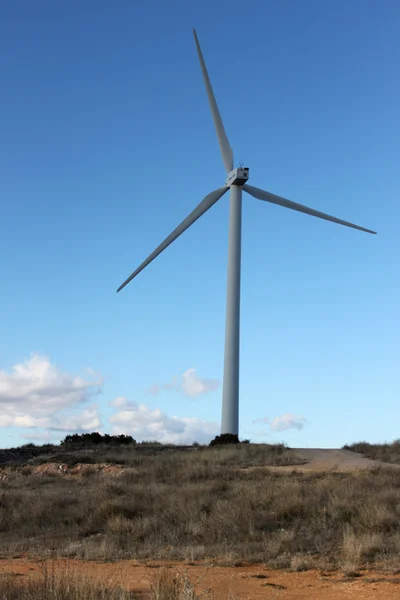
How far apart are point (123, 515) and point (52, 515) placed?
3.54 metres

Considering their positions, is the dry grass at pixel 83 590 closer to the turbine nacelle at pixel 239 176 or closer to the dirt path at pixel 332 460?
the dirt path at pixel 332 460

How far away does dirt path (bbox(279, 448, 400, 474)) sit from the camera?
35562 mm

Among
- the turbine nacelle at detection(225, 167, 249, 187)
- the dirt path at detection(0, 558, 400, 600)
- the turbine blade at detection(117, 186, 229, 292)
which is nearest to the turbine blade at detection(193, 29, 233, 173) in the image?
the turbine nacelle at detection(225, 167, 249, 187)

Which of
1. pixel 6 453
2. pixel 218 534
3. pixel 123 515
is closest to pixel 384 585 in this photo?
pixel 218 534

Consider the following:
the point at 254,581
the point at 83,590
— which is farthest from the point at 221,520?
the point at 83,590

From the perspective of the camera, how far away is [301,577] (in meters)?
14.3

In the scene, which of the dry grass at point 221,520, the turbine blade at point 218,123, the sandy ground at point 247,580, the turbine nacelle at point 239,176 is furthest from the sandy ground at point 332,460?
the turbine blade at point 218,123

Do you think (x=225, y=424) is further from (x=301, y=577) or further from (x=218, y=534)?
(x=301, y=577)

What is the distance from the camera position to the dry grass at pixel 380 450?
137 feet

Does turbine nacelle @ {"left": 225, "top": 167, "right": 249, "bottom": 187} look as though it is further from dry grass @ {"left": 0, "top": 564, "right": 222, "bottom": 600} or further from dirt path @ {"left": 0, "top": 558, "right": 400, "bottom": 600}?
dry grass @ {"left": 0, "top": 564, "right": 222, "bottom": 600}

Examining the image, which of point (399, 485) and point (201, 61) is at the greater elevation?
point (201, 61)

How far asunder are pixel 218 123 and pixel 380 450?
3126cm

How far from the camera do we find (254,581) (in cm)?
1376

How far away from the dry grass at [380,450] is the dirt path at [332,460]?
864mm
